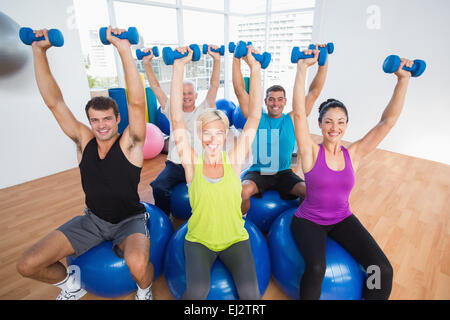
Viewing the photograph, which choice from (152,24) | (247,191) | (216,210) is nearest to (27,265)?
(216,210)

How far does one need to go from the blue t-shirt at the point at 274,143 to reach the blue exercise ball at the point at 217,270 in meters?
0.74

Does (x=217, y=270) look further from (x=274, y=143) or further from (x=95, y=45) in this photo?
(x=95, y=45)

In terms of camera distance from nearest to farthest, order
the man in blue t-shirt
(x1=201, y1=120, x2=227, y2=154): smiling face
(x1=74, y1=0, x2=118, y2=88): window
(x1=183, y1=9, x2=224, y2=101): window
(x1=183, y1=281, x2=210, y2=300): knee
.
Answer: (x1=183, y1=281, x2=210, y2=300): knee
(x1=201, y1=120, x2=227, y2=154): smiling face
the man in blue t-shirt
(x1=74, y1=0, x2=118, y2=88): window
(x1=183, y1=9, x2=224, y2=101): window

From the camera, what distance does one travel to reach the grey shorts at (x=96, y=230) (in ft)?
4.78

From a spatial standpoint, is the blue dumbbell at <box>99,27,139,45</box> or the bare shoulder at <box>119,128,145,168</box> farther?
the bare shoulder at <box>119,128,145,168</box>

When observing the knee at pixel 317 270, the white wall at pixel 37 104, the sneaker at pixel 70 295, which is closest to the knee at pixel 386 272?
the knee at pixel 317 270

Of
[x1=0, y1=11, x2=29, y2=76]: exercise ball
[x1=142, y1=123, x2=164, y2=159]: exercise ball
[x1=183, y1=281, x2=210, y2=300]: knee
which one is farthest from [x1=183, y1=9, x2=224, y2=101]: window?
[x1=183, y1=281, x2=210, y2=300]: knee

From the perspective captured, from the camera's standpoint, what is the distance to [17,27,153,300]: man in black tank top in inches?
53.7

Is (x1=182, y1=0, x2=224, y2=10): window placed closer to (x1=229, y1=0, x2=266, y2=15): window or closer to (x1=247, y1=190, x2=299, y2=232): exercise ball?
(x1=229, y1=0, x2=266, y2=15): window

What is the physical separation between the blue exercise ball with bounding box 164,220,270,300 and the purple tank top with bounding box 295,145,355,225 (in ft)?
1.10

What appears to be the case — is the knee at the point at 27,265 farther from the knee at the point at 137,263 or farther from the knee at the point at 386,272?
the knee at the point at 386,272

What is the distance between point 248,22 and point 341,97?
3.35m

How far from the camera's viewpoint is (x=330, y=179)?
1450mm

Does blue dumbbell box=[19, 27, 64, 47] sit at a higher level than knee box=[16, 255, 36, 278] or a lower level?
higher
